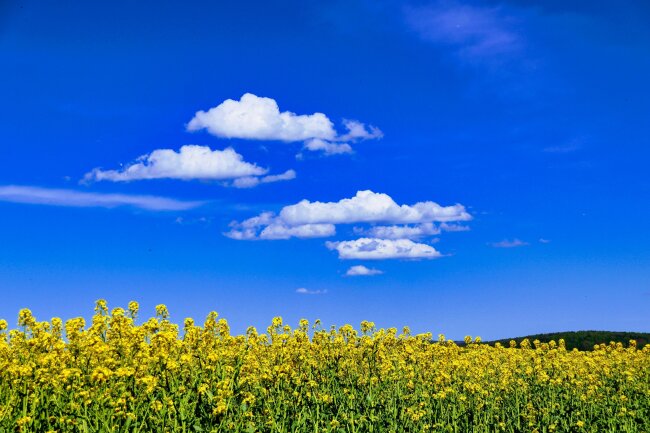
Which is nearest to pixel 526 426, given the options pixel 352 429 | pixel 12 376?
pixel 352 429

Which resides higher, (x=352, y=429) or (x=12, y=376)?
(x=12, y=376)

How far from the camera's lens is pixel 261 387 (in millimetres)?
9664

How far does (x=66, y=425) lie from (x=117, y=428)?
89 cm

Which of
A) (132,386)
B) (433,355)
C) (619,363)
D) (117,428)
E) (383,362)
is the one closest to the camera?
(117,428)

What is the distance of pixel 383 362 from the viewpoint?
38.1ft

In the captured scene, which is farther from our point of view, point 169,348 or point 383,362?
point 383,362

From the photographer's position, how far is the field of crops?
26.1 feet

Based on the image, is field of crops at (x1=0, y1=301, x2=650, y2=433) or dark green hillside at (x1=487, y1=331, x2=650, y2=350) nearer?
field of crops at (x1=0, y1=301, x2=650, y2=433)

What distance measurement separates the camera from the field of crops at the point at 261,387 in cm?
795

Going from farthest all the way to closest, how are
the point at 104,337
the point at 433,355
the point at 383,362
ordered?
the point at 433,355 → the point at 383,362 → the point at 104,337

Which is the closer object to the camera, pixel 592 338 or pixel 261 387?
pixel 261 387

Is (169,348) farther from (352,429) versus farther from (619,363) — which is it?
(619,363)

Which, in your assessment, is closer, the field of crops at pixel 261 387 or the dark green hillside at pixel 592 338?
the field of crops at pixel 261 387

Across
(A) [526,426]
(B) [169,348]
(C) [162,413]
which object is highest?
(B) [169,348]
